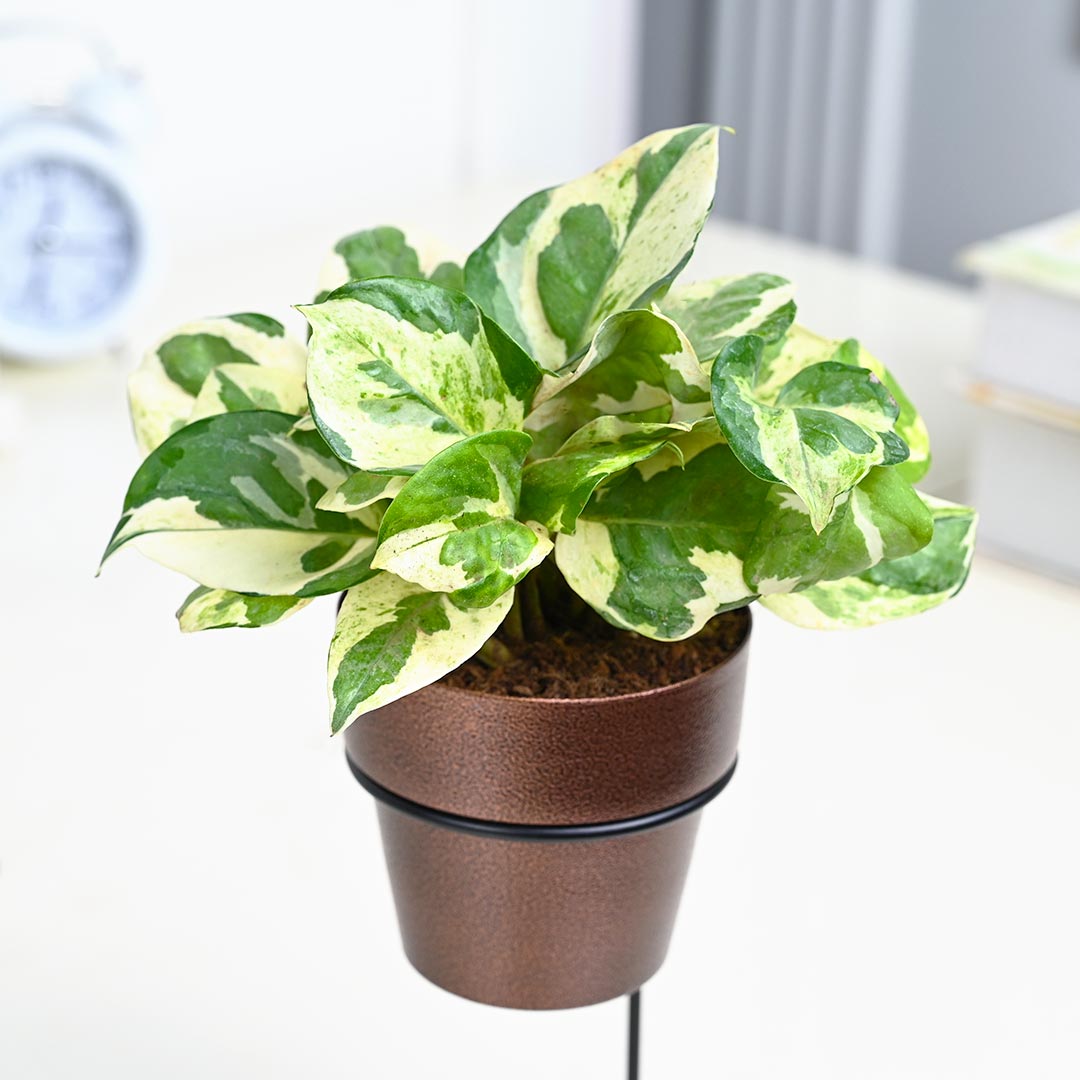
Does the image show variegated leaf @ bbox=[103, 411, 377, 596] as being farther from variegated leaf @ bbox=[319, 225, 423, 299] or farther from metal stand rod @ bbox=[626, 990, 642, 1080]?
metal stand rod @ bbox=[626, 990, 642, 1080]

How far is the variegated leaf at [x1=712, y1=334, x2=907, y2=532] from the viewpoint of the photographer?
342 mm

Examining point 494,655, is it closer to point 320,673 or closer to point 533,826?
point 533,826

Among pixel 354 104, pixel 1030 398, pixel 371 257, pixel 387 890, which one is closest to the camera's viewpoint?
pixel 371 257

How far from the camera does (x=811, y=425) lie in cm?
36

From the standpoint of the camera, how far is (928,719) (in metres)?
0.87

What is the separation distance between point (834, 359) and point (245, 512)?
160mm

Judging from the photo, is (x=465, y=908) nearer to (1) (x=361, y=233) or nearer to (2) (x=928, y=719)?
(1) (x=361, y=233)

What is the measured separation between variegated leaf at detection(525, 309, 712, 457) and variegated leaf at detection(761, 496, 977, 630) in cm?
6

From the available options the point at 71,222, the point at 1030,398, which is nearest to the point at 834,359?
the point at 1030,398

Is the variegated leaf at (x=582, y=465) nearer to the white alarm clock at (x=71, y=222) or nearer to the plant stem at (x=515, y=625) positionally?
the plant stem at (x=515, y=625)

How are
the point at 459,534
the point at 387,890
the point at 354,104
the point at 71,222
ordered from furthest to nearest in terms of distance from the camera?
the point at 354,104 → the point at 71,222 → the point at 387,890 → the point at 459,534

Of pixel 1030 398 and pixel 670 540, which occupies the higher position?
pixel 670 540

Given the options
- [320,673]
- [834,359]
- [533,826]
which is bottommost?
[320,673]

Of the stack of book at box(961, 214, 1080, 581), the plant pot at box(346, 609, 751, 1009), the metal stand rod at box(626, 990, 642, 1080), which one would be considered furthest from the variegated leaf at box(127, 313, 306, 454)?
the stack of book at box(961, 214, 1080, 581)
